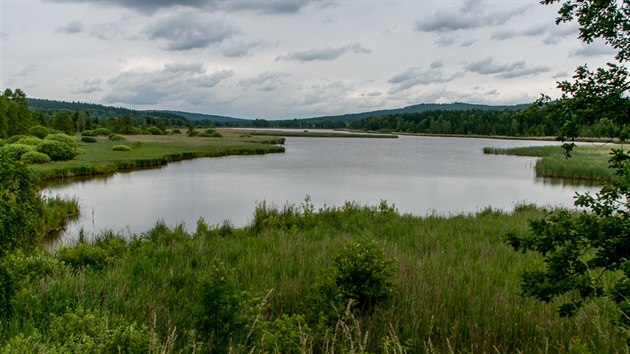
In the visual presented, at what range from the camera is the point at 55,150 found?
116 feet

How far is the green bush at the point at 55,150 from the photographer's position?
35.1 metres

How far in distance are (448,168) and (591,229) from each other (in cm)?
4031

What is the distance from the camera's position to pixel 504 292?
5961 mm

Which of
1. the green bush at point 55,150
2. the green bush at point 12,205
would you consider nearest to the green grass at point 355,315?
the green bush at point 12,205

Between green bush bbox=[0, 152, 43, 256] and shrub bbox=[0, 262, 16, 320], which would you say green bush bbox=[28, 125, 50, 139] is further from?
shrub bbox=[0, 262, 16, 320]

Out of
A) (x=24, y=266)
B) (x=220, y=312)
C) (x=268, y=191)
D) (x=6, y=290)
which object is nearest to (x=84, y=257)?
(x=24, y=266)

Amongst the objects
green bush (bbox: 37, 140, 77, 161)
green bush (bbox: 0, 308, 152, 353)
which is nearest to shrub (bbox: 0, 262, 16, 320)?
green bush (bbox: 0, 308, 152, 353)

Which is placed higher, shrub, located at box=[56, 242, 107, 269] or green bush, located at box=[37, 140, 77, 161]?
green bush, located at box=[37, 140, 77, 161]

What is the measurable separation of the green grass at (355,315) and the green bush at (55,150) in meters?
30.3

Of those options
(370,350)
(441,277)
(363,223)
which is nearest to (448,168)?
(363,223)

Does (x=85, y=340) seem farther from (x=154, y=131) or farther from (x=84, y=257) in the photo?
(x=154, y=131)

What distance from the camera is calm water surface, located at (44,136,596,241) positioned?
751 inches

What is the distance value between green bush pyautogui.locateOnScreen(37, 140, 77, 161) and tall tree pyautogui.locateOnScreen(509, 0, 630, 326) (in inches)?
1562

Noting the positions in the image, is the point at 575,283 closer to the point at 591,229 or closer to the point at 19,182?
the point at 591,229
